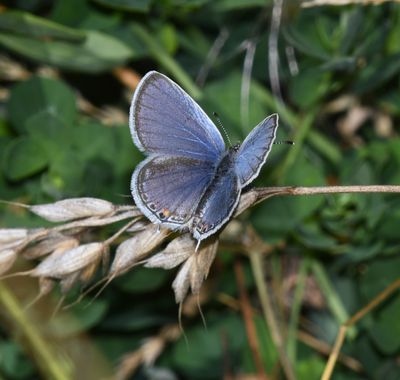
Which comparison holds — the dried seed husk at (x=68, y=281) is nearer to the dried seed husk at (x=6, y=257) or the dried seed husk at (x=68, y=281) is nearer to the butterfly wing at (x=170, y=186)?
the dried seed husk at (x=6, y=257)

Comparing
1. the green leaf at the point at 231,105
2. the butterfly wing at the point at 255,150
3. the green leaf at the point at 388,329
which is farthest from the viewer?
the green leaf at the point at 231,105

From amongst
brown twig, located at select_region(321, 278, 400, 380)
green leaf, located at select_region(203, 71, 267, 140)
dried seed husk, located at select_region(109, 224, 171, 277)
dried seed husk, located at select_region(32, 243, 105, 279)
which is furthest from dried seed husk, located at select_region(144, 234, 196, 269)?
green leaf, located at select_region(203, 71, 267, 140)

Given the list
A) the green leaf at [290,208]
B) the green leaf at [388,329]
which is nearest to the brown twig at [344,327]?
the green leaf at [388,329]

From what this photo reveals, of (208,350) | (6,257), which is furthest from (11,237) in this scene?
(208,350)

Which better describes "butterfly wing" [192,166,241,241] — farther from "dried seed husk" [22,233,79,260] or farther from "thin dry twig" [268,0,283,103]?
"thin dry twig" [268,0,283,103]

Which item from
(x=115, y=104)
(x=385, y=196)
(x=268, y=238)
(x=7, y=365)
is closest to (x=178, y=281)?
(x=268, y=238)

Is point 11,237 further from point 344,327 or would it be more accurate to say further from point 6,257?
point 344,327

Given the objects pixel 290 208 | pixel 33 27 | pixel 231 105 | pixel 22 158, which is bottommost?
pixel 290 208
